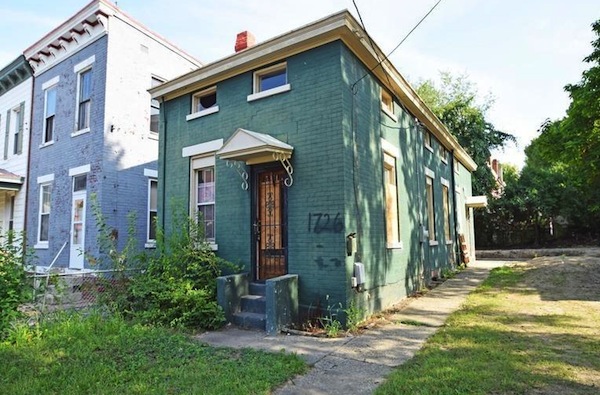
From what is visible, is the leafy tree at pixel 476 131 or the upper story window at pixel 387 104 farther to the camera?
the leafy tree at pixel 476 131

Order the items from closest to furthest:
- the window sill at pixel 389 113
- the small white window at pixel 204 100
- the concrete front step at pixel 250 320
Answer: the concrete front step at pixel 250 320
the window sill at pixel 389 113
the small white window at pixel 204 100

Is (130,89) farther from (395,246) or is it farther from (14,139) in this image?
(395,246)

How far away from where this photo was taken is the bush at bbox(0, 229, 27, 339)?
5.15m

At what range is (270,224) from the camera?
7.36 meters

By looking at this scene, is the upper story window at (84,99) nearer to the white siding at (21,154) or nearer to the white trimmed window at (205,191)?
the white siding at (21,154)

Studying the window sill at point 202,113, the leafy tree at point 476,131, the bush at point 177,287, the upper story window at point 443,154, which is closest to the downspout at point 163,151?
the window sill at point 202,113

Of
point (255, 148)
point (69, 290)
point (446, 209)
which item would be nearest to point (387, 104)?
point (255, 148)

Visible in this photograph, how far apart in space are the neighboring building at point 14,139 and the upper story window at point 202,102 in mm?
8468

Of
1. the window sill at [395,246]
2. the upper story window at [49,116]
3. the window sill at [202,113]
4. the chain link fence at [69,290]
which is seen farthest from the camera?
the upper story window at [49,116]

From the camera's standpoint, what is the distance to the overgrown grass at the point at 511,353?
3707mm

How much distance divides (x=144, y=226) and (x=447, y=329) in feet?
29.1

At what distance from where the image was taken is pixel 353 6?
20.5ft

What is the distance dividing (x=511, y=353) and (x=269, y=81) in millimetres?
6362

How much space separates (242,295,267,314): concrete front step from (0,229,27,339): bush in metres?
3.40
